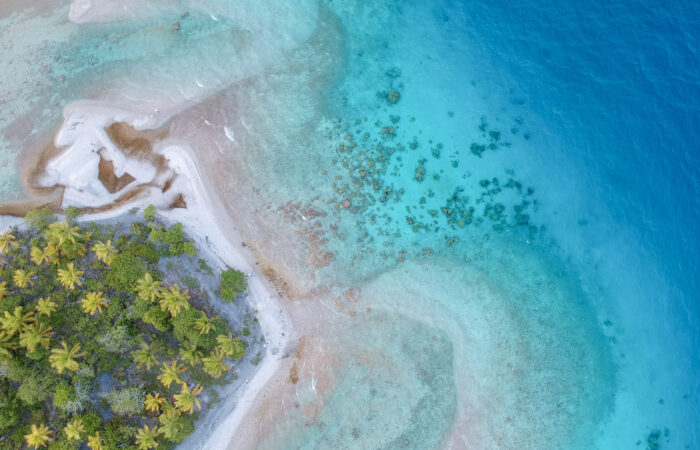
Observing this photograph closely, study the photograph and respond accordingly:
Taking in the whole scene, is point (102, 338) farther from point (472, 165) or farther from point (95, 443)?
point (472, 165)

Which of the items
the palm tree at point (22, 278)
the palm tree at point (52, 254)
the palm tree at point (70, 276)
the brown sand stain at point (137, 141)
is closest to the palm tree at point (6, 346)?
the palm tree at point (22, 278)

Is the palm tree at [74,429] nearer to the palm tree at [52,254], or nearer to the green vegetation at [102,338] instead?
the green vegetation at [102,338]

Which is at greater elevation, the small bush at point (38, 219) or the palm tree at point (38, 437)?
the small bush at point (38, 219)

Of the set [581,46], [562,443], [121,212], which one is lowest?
[562,443]

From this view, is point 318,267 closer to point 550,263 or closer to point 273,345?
point 273,345

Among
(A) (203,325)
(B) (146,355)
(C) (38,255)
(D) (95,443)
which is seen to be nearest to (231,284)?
(A) (203,325)

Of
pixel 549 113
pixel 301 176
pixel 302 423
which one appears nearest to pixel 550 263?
pixel 549 113

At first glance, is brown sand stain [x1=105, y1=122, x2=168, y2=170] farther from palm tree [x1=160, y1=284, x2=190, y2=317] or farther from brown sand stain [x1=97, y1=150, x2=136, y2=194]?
palm tree [x1=160, y1=284, x2=190, y2=317]

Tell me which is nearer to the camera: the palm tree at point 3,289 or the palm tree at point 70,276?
the palm tree at point 70,276
